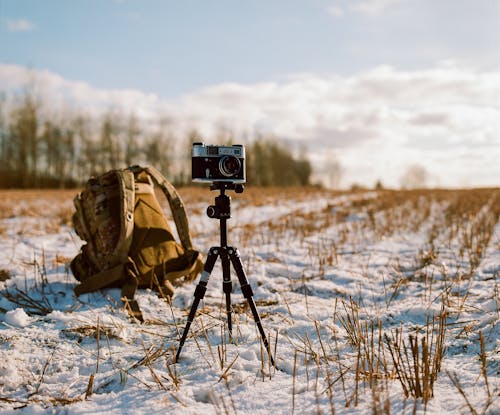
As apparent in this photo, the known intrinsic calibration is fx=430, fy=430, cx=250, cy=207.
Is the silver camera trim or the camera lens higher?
the silver camera trim

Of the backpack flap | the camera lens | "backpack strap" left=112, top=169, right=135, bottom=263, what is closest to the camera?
the camera lens

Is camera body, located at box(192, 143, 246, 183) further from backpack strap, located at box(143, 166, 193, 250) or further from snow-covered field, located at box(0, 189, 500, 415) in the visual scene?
backpack strap, located at box(143, 166, 193, 250)

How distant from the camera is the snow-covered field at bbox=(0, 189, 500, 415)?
2033 mm

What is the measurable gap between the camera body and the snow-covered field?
94 cm

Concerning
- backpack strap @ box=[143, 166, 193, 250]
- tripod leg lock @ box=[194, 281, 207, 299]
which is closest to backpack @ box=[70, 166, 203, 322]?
backpack strap @ box=[143, 166, 193, 250]

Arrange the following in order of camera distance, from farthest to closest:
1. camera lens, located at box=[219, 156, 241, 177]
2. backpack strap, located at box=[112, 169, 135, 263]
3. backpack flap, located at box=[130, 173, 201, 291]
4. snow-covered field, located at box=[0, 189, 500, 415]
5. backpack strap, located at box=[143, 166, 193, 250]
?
backpack strap, located at box=[143, 166, 193, 250] < backpack flap, located at box=[130, 173, 201, 291] < backpack strap, located at box=[112, 169, 135, 263] < camera lens, located at box=[219, 156, 241, 177] < snow-covered field, located at box=[0, 189, 500, 415]

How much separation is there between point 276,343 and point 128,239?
5.40ft

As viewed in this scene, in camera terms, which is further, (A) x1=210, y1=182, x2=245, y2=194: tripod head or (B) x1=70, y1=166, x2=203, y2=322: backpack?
(B) x1=70, y1=166, x2=203, y2=322: backpack

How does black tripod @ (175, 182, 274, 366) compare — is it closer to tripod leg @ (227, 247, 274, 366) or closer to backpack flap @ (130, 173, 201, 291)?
tripod leg @ (227, 247, 274, 366)

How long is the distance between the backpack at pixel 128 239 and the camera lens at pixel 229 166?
53.4 inches

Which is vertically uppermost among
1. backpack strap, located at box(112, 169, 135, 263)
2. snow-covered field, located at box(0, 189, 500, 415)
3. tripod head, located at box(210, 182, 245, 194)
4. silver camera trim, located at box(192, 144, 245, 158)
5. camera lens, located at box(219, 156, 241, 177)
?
silver camera trim, located at box(192, 144, 245, 158)

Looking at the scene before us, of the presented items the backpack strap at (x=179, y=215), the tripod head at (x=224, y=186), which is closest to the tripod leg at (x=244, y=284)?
the tripod head at (x=224, y=186)

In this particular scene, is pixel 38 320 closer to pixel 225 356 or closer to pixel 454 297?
pixel 225 356

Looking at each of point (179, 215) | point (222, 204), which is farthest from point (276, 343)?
point (179, 215)
